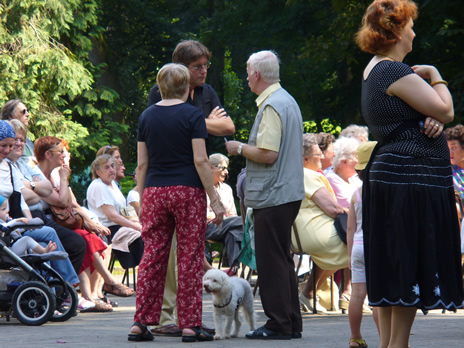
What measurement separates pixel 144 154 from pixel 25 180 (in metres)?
2.57

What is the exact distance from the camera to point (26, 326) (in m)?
7.75

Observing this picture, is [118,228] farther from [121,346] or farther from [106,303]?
[121,346]

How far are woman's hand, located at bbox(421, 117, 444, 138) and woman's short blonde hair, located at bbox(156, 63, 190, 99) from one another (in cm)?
256

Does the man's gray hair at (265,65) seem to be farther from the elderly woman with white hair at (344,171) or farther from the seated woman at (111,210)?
the seated woman at (111,210)

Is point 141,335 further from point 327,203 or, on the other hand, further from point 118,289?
point 118,289

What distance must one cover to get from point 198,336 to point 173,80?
1.99m

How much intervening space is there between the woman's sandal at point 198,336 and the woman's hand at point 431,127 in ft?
9.11

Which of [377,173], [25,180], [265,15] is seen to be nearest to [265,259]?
[377,173]

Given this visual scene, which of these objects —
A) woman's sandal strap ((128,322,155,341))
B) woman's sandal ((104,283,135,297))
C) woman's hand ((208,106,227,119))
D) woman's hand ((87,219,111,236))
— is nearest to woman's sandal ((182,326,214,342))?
woman's sandal strap ((128,322,155,341))

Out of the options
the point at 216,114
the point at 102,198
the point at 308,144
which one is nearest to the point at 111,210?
the point at 102,198

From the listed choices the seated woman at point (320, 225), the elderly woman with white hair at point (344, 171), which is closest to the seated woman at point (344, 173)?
the elderly woman with white hair at point (344, 171)

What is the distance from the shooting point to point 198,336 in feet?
21.3

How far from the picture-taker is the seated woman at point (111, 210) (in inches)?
418

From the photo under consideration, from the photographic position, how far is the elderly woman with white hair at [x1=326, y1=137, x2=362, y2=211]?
8.74 m
